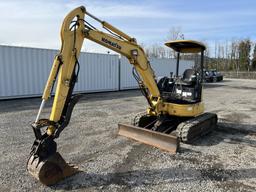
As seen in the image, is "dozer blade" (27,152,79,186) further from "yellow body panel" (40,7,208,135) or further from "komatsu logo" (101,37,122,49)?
"komatsu logo" (101,37,122,49)

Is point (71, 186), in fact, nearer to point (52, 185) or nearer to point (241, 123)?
point (52, 185)

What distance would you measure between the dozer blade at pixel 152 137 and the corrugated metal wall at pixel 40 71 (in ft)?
30.8

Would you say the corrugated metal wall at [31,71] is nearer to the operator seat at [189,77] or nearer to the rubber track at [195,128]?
the operator seat at [189,77]

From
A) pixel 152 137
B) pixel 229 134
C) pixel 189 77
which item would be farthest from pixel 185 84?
pixel 229 134

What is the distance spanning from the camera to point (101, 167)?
479 centimetres

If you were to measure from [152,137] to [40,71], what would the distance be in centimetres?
1087

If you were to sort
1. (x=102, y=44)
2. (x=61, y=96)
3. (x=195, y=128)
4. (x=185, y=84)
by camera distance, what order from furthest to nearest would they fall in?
(x=185, y=84) < (x=195, y=128) < (x=102, y=44) < (x=61, y=96)

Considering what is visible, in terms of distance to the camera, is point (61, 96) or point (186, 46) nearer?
point (61, 96)

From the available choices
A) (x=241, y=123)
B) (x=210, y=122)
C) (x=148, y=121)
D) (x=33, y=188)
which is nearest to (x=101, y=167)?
(x=33, y=188)

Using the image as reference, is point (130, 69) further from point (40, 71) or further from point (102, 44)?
point (102, 44)

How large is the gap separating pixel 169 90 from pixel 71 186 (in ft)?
13.7

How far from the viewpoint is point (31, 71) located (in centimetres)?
1427

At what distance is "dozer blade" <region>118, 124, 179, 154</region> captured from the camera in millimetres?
5543

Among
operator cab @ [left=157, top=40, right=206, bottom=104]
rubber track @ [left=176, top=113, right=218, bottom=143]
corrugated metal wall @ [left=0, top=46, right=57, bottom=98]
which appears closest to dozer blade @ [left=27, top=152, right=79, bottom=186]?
rubber track @ [left=176, top=113, right=218, bottom=143]
